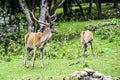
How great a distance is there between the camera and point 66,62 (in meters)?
21.5

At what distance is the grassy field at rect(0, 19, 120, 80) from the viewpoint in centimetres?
1834

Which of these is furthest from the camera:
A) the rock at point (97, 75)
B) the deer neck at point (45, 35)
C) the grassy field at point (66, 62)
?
the deer neck at point (45, 35)

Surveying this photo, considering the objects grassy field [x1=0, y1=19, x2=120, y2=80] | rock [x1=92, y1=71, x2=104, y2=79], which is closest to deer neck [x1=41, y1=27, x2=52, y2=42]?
grassy field [x1=0, y1=19, x2=120, y2=80]

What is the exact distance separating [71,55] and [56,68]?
4434 mm

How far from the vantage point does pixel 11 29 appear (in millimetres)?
33812

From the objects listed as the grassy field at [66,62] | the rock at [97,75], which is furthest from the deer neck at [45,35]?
the rock at [97,75]

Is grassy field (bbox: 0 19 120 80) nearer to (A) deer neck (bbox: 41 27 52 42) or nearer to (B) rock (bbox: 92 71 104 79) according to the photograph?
(B) rock (bbox: 92 71 104 79)

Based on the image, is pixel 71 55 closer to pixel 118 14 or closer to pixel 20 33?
pixel 20 33

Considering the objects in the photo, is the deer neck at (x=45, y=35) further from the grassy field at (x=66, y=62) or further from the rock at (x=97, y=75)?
the rock at (x=97, y=75)

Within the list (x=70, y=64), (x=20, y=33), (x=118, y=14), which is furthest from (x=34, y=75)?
(x=118, y=14)

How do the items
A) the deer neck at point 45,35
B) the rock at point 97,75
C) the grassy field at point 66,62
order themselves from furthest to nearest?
the deer neck at point 45,35
the grassy field at point 66,62
the rock at point 97,75

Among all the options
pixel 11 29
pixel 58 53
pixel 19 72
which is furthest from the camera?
pixel 11 29

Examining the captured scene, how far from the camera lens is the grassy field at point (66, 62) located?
18344mm

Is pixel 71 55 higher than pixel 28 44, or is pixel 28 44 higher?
pixel 28 44
